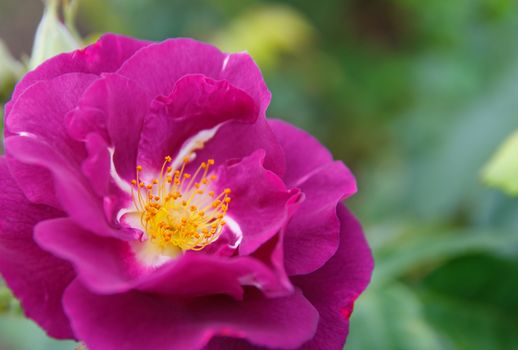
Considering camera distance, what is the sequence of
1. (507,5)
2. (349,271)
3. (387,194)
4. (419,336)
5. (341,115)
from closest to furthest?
(349,271), (419,336), (507,5), (387,194), (341,115)

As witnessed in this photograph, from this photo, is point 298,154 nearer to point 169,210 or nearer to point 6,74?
point 169,210

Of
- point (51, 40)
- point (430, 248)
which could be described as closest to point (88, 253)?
point (51, 40)

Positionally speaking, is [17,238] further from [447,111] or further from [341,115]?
[341,115]

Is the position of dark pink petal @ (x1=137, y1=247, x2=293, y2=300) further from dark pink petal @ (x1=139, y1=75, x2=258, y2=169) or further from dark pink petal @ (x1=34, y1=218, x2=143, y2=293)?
dark pink petal @ (x1=139, y1=75, x2=258, y2=169)

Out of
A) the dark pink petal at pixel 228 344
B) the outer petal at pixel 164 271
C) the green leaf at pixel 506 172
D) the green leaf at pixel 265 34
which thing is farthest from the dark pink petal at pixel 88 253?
the green leaf at pixel 265 34

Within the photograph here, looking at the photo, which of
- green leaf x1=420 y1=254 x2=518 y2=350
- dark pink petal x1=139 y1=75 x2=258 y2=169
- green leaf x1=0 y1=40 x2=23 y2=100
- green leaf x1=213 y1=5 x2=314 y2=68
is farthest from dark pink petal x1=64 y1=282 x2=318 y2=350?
green leaf x1=213 y1=5 x2=314 y2=68

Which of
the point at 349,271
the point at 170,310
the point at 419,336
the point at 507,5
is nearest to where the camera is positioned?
the point at 170,310

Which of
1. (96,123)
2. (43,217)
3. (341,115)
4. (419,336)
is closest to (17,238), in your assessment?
(43,217)
